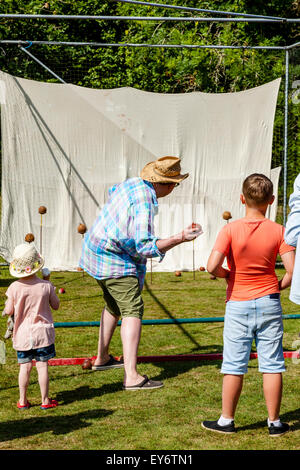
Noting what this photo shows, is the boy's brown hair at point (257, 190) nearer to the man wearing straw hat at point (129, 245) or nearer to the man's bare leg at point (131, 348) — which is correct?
the man wearing straw hat at point (129, 245)

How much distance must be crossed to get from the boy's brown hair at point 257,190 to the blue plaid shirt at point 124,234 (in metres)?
0.89

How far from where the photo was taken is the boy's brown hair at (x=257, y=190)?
3.30 m

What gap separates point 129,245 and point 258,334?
4.13ft

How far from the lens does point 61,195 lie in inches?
372

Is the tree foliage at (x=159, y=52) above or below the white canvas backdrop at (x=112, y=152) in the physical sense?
above

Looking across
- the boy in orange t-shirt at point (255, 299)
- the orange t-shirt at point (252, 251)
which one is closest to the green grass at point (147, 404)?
the boy in orange t-shirt at point (255, 299)

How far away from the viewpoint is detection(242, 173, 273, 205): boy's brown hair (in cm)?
330

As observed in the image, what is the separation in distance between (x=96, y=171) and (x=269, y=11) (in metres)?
8.01

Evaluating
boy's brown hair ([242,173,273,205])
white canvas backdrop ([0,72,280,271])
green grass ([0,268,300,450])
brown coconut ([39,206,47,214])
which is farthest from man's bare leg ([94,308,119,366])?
white canvas backdrop ([0,72,280,271])

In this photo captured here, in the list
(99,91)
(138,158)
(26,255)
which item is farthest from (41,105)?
(26,255)

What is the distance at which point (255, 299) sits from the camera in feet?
10.8

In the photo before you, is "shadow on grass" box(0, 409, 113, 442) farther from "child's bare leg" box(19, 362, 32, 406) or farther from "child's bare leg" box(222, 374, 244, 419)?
"child's bare leg" box(222, 374, 244, 419)

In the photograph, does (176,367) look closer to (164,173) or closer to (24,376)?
(24,376)

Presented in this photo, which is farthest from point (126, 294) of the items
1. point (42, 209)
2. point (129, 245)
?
point (42, 209)
